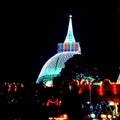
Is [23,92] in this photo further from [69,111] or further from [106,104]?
[106,104]

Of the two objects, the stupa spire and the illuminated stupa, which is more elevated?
the stupa spire

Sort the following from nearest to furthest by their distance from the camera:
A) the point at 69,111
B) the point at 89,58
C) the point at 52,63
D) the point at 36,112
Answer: the point at 36,112 → the point at 69,111 → the point at 89,58 → the point at 52,63

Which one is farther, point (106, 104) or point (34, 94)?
point (106, 104)

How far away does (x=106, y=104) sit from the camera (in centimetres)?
3556

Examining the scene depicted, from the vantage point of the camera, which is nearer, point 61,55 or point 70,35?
point 61,55

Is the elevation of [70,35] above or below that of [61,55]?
above

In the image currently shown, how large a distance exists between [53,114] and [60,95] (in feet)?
8.97

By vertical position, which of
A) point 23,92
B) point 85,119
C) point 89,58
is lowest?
point 85,119

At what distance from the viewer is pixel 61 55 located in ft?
298

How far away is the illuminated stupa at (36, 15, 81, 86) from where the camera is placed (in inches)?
3392

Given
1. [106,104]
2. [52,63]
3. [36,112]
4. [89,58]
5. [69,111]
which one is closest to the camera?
[36,112]

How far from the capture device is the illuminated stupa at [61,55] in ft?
283

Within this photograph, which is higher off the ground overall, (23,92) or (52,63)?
(52,63)

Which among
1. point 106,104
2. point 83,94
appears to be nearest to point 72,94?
point 83,94
